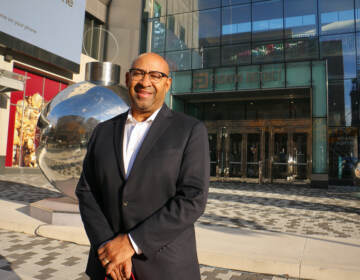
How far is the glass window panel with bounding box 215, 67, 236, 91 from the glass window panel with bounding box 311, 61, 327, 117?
393cm

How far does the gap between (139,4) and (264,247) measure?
19.6 m

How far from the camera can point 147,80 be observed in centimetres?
167

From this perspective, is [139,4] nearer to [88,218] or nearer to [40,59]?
[40,59]

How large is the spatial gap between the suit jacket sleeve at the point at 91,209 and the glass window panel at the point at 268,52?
16.6 meters

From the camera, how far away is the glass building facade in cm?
1623

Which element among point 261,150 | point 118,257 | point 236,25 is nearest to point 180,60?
point 236,25

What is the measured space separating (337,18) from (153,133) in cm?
1854

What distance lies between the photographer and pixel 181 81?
17.4m

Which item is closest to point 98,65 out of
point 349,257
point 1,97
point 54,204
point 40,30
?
point 54,204

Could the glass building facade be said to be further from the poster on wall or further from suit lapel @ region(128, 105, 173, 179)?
suit lapel @ region(128, 105, 173, 179)

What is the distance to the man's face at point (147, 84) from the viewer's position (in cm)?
167

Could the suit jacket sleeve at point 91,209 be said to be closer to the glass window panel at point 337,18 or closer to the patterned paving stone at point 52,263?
the patterned paving stone at point 52,263

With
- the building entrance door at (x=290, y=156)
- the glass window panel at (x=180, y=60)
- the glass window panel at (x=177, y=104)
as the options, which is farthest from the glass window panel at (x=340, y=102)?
the glass window panel at (x=177, y=104)

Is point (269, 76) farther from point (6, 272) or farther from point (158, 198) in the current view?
point (158, 198)
